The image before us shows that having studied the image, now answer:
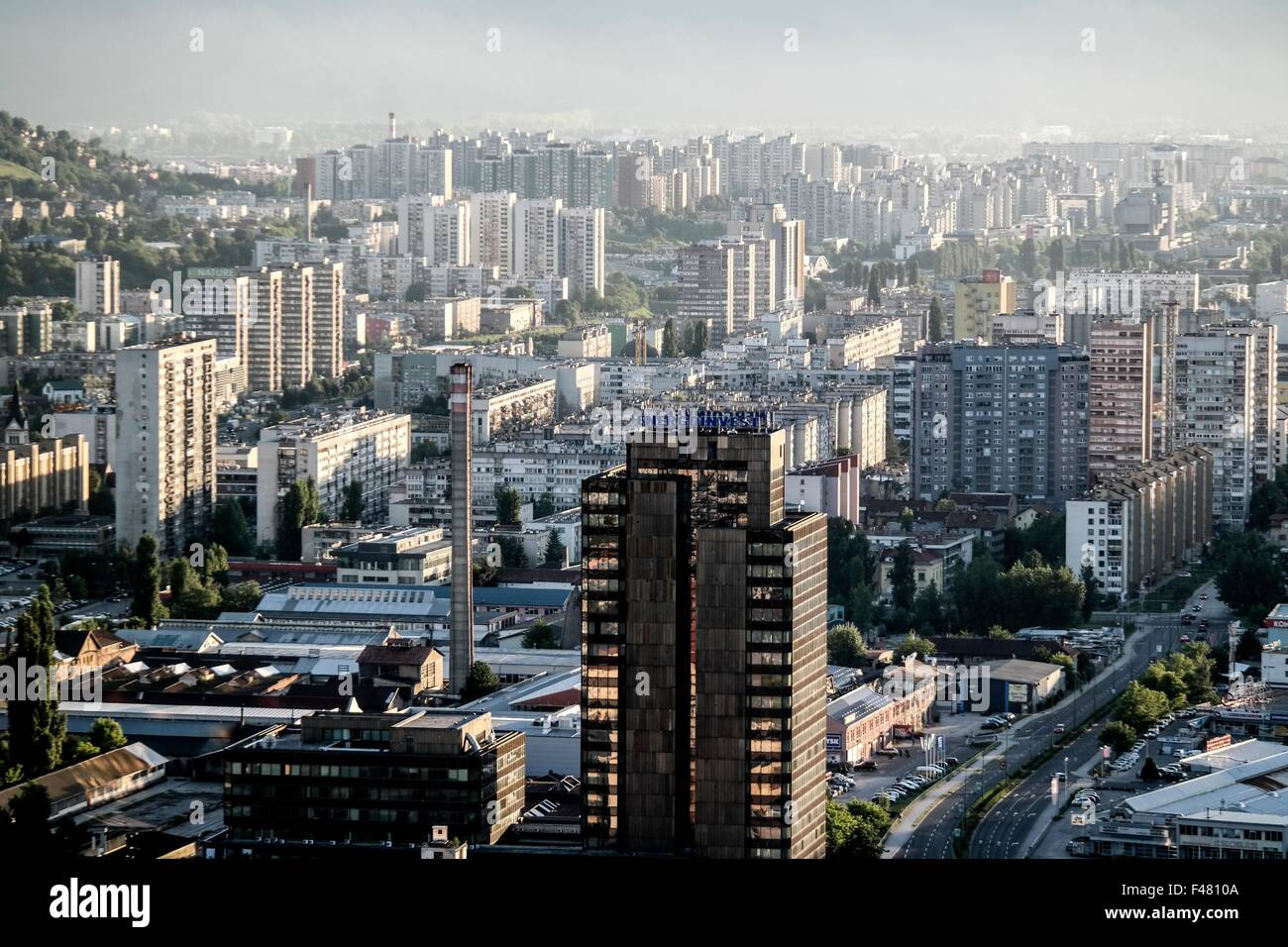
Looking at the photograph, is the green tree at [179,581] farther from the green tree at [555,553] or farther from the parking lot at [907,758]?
the parking lot at [907,758]

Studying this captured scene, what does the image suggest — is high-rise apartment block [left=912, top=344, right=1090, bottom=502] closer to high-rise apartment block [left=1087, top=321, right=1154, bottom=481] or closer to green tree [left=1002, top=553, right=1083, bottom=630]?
high-rise apartment block [left=1087, top=321, right=1154, bottom=481]

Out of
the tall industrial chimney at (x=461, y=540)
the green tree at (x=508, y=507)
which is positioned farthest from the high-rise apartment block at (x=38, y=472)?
the tall industrial chimney at (x=461, y=540)

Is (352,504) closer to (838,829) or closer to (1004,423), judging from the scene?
(1004,423)

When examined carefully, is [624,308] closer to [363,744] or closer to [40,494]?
[40,494]

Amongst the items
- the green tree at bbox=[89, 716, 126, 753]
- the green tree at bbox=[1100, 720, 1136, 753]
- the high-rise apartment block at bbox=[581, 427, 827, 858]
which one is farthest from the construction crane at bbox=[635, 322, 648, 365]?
the high-rise apartment block at bbox=[581, 427, 827, 858]

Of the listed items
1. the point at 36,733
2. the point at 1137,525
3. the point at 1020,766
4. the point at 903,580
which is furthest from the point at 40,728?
the point at 1137,525
